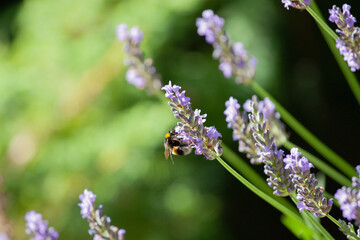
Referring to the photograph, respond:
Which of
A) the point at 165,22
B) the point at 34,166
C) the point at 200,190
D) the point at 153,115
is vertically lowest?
the point at 200,190

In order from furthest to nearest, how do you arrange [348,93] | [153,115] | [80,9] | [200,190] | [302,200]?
1. [348,93]
2. [80,9]
3. [200,190]
4. [153,115]
5. [302,200]

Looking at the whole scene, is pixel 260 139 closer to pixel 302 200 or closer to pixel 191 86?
pixel 302 200

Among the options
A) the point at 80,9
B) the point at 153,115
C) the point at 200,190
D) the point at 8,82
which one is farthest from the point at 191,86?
the point at 8,82

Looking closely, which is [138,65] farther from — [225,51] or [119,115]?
[119,115]

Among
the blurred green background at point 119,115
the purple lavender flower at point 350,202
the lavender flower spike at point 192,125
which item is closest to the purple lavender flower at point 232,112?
the lavender flower spike at point 192,125

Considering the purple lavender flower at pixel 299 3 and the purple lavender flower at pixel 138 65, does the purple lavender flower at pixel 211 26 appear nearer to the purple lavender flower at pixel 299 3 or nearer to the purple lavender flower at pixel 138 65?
the purple lavender flower at pixel 138 65

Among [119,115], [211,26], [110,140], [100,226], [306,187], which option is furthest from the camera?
[119,115]

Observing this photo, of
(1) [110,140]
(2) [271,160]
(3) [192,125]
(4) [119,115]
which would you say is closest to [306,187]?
(2) [271,160]

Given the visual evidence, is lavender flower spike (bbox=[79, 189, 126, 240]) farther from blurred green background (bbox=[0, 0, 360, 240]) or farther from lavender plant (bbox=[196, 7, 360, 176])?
blurred green background (bbox=[0, 0, 360, 240])
